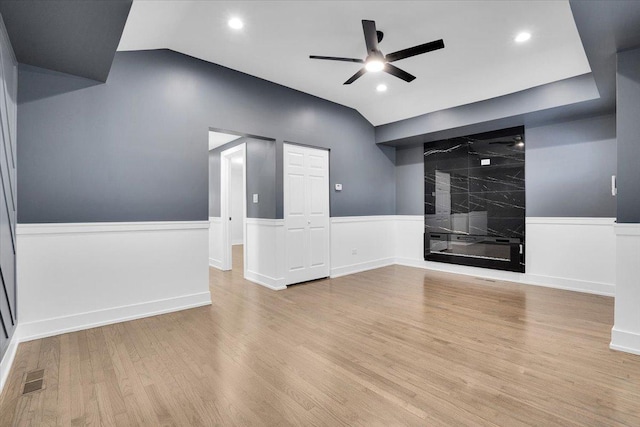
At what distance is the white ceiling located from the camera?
2711 mm

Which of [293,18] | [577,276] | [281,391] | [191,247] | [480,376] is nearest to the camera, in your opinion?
[281,391]

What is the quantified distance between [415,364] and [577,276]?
360 cm

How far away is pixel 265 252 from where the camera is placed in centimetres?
468

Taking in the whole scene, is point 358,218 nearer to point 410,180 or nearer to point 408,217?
point 408,217

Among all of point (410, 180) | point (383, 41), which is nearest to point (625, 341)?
point (383, 41)

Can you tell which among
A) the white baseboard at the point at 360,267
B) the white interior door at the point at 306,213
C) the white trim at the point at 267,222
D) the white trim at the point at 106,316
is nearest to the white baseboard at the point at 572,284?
the white baseboard at the point at 360,267

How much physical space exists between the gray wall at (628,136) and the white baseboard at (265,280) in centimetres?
380

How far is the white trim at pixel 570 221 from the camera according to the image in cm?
406

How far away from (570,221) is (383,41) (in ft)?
12.2

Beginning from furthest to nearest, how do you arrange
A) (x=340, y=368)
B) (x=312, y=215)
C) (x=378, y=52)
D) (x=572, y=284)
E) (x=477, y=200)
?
1. (x=477, y=200)
2. (x=312, y=215)
3. (x=572, y=284)
4. (x=378, y=52)
5. (x=340, y=368)

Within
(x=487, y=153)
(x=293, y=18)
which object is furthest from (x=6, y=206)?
(x=487, y=153)

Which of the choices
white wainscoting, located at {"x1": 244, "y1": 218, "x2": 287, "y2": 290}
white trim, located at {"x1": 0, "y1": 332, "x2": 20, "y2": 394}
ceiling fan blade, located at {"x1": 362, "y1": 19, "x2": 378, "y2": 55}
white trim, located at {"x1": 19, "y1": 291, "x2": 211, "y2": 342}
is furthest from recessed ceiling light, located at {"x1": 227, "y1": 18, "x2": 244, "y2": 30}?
white trim, located at {"x1": 0, "y1": 332, "x2": 20, "y2": 394}

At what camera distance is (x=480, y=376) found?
2.07m

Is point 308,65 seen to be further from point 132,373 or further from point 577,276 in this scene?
point 577,276
